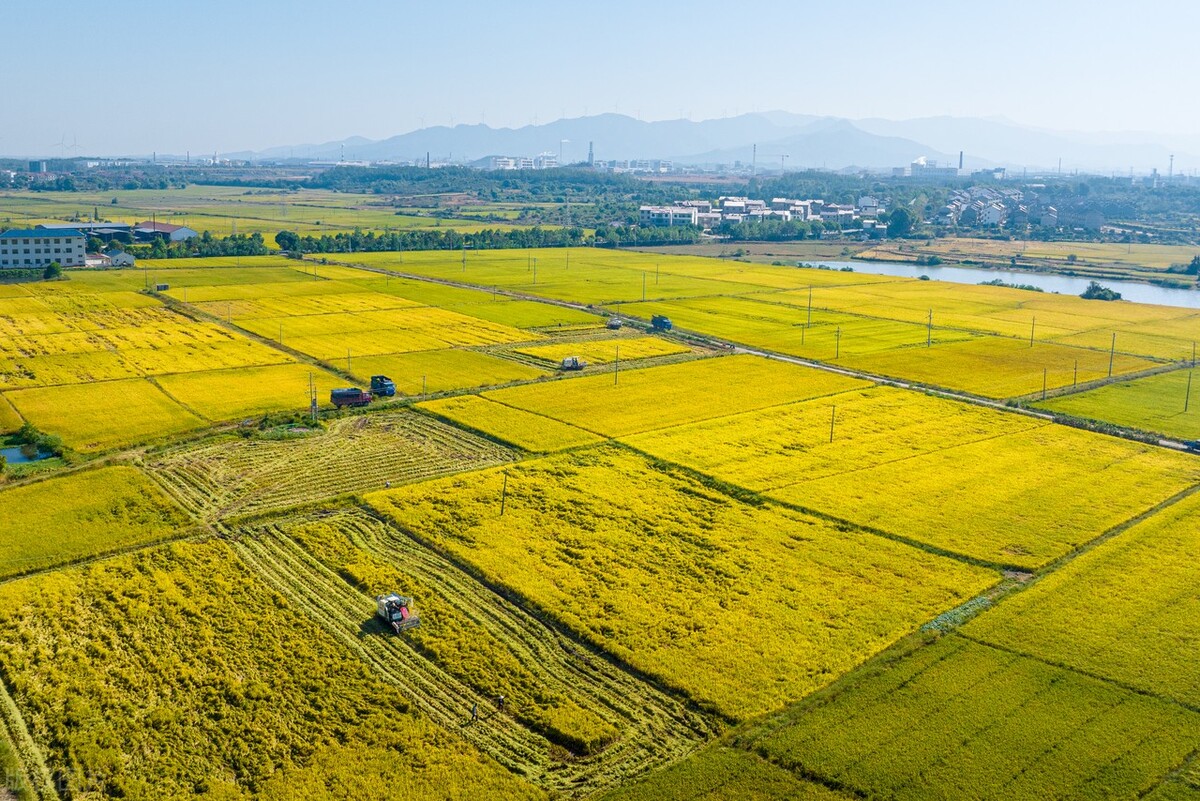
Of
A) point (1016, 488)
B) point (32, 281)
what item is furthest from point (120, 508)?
point (32, 281)

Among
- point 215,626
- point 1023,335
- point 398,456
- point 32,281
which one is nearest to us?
point 215,626

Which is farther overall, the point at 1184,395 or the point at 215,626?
the point at 1184,395

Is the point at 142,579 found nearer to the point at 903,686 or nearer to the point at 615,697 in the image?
the point at 615,697

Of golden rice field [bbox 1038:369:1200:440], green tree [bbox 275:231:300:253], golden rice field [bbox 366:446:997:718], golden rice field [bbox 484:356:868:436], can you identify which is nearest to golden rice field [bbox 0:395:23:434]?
golden rice field [bbox 366:446:997:718]

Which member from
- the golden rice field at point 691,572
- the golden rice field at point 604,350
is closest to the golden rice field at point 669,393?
the golden rice field at point 604,350

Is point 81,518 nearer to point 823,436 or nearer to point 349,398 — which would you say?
point 349,398

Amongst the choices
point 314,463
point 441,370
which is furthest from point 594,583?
point 441,370
